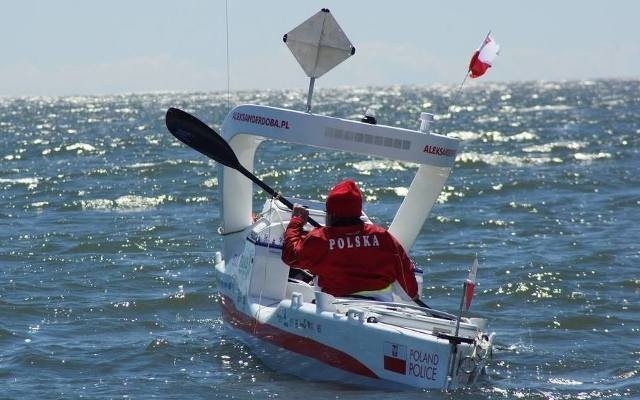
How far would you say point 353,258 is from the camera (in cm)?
1002

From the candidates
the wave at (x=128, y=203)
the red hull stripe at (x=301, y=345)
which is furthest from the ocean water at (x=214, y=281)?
the red hull stripe at (x=301, y=345)

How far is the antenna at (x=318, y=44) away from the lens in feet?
37.3

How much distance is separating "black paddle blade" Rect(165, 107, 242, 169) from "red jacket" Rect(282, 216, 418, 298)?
68.8 inches

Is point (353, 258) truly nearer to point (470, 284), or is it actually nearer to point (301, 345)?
point (301, 345)

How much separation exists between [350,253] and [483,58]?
2524 millimetres

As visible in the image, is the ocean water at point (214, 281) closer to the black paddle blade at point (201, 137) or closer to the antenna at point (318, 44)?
the black paddle blade at point (201, 137)

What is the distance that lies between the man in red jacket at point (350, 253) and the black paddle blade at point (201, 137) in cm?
176

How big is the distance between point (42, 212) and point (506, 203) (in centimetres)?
818

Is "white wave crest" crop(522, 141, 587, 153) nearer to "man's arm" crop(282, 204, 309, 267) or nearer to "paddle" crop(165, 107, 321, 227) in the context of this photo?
"paddle" crop(165, 107, 321, 227)

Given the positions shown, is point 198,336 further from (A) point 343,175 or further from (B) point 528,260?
(A) point 343,175

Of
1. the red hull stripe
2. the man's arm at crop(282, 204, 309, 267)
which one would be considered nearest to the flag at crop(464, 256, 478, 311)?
the red hull stripe

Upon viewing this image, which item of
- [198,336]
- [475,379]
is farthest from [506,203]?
[475,379]

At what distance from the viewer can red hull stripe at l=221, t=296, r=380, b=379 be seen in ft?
31.2

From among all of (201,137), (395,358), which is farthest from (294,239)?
(201,137)
